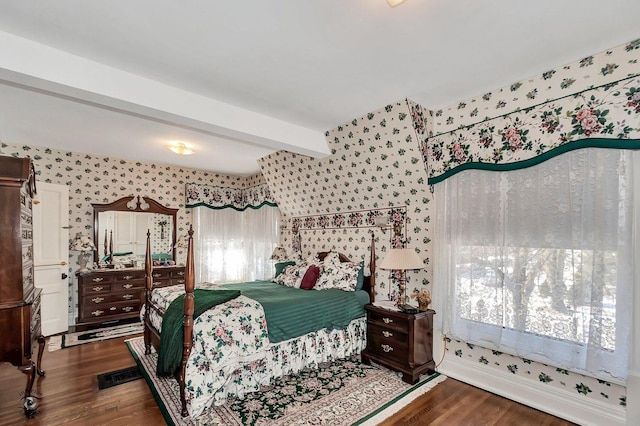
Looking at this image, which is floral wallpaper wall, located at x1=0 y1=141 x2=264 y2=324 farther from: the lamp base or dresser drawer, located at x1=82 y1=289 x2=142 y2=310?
dresser drawer, located at x1=82 y1=289 x2=142 y2=310

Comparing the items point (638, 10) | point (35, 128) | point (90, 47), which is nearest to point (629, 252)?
point (638, 10)

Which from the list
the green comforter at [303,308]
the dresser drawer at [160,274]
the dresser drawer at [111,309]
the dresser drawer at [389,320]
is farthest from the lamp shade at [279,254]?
the dresser drawer at [111,309]

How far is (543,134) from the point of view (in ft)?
8.07

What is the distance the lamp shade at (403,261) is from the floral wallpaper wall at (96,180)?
423 centimetres

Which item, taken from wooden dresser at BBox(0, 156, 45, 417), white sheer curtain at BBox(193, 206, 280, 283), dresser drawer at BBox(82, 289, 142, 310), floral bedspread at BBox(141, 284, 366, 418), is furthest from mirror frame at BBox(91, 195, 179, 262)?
wooden dresser at BBox(0, 156, 45, 417)

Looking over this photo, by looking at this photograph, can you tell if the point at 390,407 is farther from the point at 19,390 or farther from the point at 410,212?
the point at 19,390

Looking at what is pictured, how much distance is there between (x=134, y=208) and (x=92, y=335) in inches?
81.9

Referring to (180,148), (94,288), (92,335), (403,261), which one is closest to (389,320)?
(403,261)

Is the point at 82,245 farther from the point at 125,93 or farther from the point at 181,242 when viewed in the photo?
the point at 125,93

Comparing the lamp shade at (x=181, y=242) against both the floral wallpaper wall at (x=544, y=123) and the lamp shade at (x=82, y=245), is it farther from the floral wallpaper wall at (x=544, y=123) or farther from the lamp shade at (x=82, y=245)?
the floral wallpaper wall at (x=544, y=123)

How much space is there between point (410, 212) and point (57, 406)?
3.71 meters

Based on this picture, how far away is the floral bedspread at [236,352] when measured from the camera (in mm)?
2355

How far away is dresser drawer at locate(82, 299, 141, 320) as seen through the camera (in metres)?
4.46

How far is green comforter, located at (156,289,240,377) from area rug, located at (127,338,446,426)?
0.33 m
